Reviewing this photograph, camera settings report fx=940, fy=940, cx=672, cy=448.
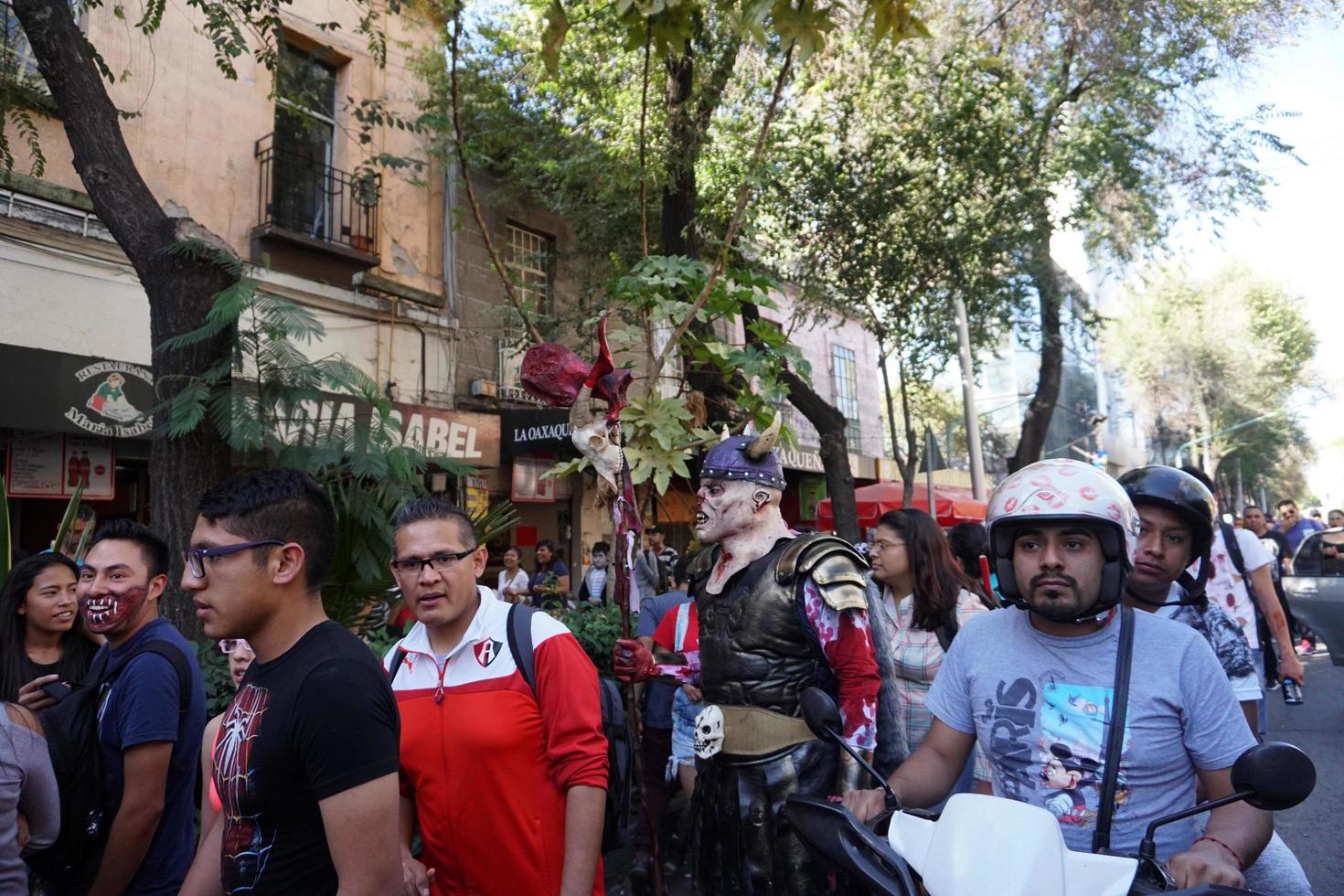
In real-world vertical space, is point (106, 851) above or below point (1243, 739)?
below

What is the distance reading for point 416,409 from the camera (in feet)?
40.4

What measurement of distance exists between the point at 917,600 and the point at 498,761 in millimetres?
2717

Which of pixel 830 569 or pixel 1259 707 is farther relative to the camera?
pixel 1259 707

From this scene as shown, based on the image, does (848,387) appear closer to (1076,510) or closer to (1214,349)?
(1214,349)

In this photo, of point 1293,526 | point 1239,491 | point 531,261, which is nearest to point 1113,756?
point 1293,526

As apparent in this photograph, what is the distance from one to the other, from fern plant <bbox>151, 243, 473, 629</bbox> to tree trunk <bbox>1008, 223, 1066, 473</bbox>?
11.8 m

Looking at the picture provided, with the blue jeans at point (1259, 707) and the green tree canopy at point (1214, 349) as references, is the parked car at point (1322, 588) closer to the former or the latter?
the blue jeans at point (1259, 707)

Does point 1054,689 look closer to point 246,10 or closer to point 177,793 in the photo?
point 177,793

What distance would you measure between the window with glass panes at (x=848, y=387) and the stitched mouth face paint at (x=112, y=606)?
2321 cm

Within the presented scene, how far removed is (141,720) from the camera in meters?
2.83

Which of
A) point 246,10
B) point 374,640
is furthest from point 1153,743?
point 246,10

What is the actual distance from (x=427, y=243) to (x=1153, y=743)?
13149 millimetres

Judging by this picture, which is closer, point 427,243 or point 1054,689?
point 1054,689

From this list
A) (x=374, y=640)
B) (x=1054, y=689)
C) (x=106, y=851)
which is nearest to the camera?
(x=1054, y=689)
